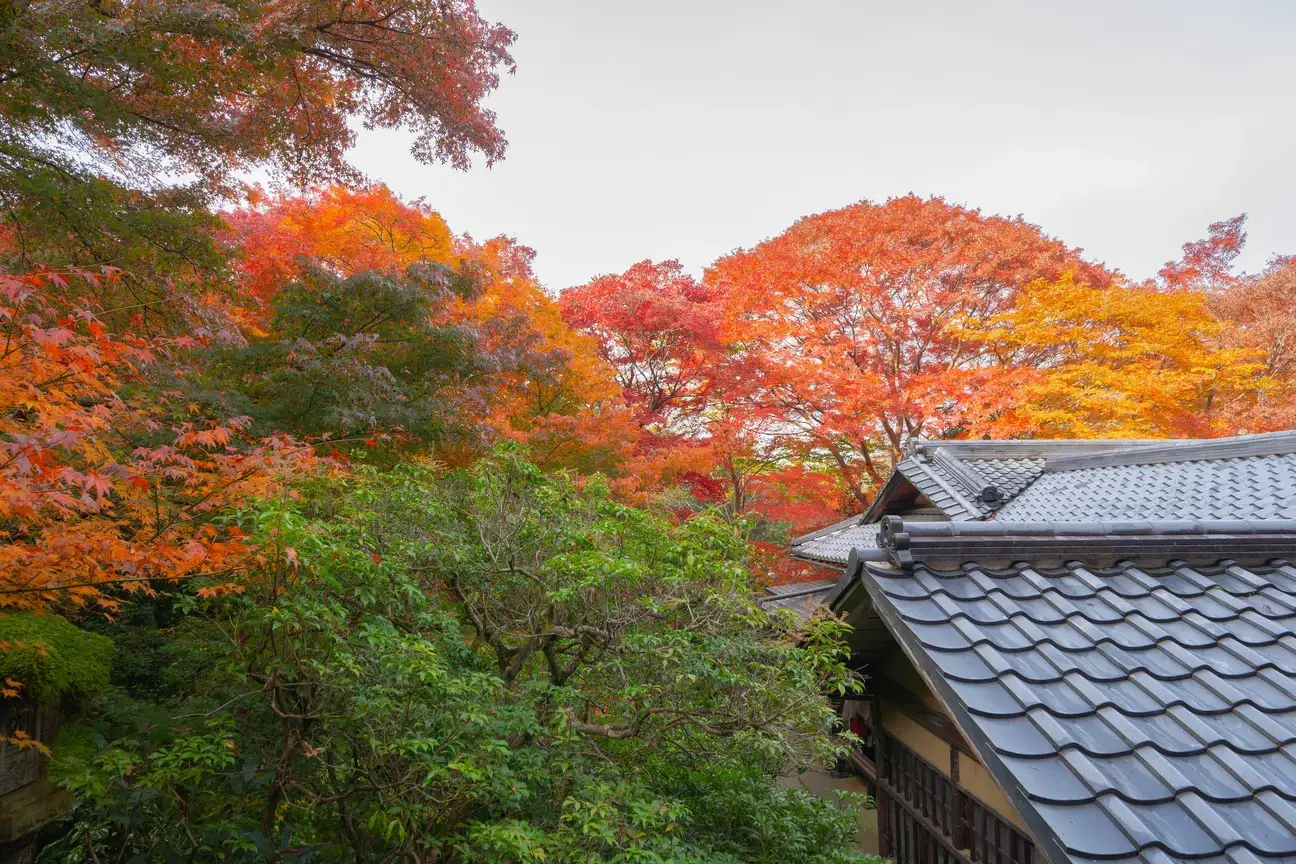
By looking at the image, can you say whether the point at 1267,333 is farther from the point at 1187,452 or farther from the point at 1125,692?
the point at 1125,692

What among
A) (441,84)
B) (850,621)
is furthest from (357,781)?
(441,84)

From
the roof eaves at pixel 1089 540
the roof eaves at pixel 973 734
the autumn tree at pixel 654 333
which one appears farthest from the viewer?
the autumn tree at pixel 654 333

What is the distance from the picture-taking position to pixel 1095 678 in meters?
2.74

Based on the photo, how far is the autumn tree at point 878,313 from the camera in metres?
16.0

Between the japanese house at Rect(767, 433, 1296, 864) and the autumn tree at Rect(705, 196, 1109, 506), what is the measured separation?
36.9ft

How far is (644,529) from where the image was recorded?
513cm


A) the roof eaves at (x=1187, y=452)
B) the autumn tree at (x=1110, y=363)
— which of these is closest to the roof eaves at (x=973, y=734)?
the roof eaves at (x=1187, y=452)

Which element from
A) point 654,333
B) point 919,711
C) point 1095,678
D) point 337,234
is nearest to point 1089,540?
point 1095,678

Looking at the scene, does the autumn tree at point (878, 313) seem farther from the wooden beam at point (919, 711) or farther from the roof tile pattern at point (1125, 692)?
the roof tile pattern at point (1125, 692)

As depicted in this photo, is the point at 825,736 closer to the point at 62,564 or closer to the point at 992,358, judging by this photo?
the point at 62,564

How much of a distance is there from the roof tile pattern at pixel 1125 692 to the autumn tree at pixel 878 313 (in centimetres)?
1253

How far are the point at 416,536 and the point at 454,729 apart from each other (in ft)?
5.36

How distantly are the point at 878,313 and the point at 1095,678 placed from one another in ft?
48.8

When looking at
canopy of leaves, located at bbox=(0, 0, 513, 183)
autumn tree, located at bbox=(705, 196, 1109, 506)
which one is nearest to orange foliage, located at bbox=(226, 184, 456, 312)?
canopy of leaves, located at bbox=(0, 0, 513, 183)
